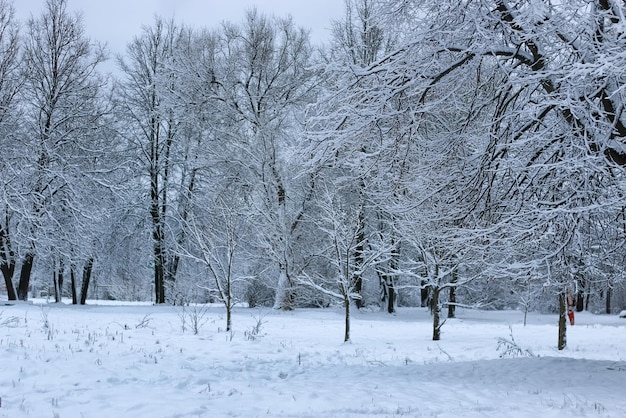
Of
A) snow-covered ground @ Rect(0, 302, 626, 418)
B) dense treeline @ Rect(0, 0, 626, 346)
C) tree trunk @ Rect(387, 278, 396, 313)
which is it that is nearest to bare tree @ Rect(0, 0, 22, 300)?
dense treeline @ Rect(0, 0, 626, 346)

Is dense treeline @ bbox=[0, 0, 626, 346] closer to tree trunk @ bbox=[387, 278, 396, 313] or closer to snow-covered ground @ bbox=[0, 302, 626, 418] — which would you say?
tree trunk @ bbox=[387, 278, 396, 313]

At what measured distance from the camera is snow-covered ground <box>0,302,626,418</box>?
5395 millimetres

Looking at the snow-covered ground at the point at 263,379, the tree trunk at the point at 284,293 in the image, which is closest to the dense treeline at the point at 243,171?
A: the tree trunk at the point at 284,293

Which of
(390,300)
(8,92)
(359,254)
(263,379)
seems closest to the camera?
(263,379)

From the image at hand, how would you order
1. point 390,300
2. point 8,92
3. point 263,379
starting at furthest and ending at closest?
point 390,300 → point 8,92 → point 263,379

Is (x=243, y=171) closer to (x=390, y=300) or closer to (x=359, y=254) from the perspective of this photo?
(x=359, y=254)

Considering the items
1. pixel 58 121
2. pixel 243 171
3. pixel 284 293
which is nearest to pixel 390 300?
pixel 284 293

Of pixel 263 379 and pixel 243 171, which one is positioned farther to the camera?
pixel 243 171

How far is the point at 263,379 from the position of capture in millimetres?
7172

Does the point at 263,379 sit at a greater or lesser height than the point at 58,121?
lesser

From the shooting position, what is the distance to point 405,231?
1507 centimetres

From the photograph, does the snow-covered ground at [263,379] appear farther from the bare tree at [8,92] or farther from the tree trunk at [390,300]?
the tree trunk at [390,300]

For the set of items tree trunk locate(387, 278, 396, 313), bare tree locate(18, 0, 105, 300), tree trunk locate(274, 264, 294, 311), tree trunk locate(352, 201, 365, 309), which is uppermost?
bare tree locate(18, 0, 105, 300)

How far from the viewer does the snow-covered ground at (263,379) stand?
17.7 ft
